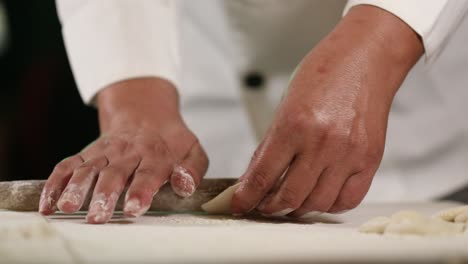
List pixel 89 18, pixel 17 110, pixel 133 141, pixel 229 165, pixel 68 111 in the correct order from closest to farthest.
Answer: pixel 133 141, pixel 89 18, pixel 229 165, pixel 68 111, pixel 17 110

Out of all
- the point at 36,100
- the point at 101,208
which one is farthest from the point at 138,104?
the point at 36,100

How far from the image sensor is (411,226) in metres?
0.84

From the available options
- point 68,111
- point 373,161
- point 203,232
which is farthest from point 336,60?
point 68,111

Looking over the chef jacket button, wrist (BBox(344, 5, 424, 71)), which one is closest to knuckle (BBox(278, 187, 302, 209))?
wrist (BBox(344, 5, 424, 71))

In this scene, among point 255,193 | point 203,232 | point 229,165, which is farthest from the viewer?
point 229,165

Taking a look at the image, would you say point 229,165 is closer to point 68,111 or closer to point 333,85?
point 333,85

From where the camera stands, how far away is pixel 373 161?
1027 millimetres

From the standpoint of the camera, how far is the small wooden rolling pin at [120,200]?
1.10 meters

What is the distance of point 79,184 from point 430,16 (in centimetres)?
55

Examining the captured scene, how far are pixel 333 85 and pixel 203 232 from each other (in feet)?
0.98

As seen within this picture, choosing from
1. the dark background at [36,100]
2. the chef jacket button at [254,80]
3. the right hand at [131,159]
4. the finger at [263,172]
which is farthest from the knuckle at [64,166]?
the dark background at [36,100]

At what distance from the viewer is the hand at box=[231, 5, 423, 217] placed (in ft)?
3.24

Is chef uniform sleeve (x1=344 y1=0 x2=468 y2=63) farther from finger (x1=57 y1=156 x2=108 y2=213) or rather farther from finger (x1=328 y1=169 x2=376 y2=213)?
finger (x1=57 y1=156 x2=108 y2=213)

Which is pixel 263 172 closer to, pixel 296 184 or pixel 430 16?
pixel 296 184
